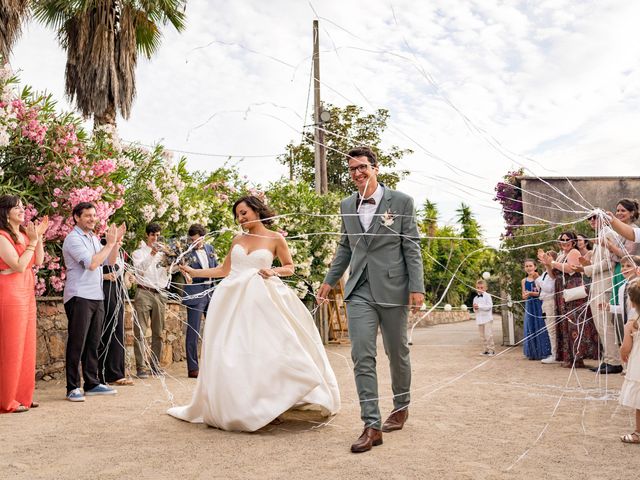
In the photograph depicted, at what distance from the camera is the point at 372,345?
448cm

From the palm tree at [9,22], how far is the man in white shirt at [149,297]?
6336 mm

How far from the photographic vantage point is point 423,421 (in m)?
5.19

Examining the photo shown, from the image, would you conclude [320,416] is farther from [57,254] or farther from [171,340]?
[171,340]

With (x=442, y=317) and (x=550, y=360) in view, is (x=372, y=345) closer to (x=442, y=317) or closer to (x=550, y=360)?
(x=550, y=360)

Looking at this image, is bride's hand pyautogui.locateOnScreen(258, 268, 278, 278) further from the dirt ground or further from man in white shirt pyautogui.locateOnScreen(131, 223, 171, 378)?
man in white shirt pyautogui.locateOnScreen(131, 223, 171, 378)

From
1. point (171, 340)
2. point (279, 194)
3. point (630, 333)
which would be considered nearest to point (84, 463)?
point (630, 333)

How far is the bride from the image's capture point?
479 centimetres

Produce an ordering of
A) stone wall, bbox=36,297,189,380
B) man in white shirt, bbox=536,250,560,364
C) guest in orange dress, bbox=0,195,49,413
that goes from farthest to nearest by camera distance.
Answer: man in white shirt, bbox=536,250,560,364
stone wall, bbox=36,297,189,380
guest in orange dress, bbox=0,195,49,413

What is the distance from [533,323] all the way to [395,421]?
6.55m

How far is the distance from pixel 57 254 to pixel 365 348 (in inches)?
219

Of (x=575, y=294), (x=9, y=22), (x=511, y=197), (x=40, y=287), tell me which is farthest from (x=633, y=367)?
(x=9, y=22)

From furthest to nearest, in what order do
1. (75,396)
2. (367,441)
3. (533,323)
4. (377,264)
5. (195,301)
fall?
(533,323) < (195,301) < (75,396) < (377,264) < (367,441)

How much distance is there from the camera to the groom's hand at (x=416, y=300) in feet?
14.6

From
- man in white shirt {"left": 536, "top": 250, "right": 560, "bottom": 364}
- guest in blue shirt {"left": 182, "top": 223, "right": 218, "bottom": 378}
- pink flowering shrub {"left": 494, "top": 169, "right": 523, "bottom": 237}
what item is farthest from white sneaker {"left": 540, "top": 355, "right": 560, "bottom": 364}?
guest in blue shirt {"left": 182, "top": 223, "right": 218, "bottom": 378}
